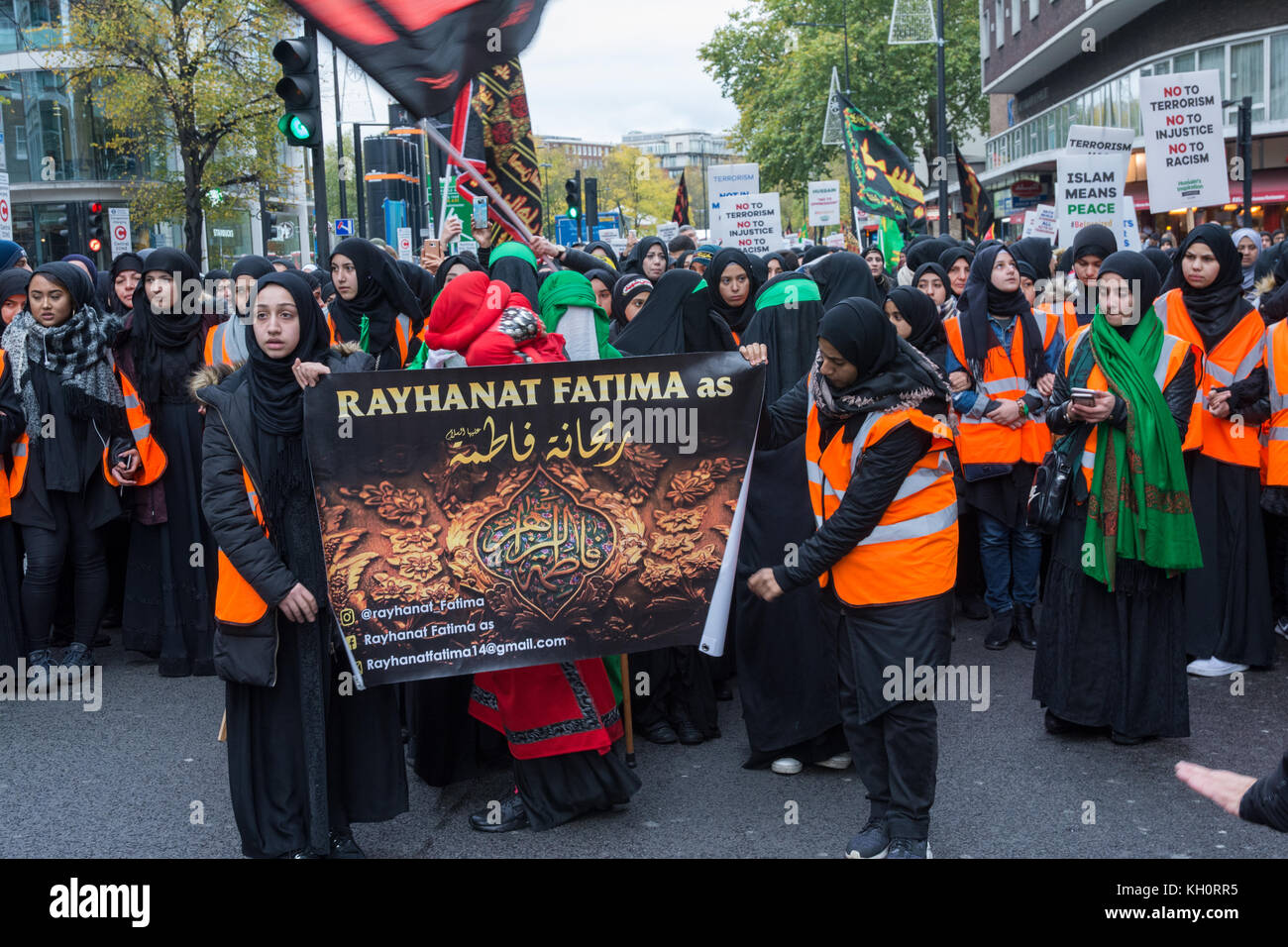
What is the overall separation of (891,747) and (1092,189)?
7710 mm

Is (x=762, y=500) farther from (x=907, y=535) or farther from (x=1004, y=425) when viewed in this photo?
(x=1004, y=425)

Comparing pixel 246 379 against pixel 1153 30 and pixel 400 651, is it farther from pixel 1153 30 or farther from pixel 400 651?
pixel 1153 30

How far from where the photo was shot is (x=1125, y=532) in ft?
18.0

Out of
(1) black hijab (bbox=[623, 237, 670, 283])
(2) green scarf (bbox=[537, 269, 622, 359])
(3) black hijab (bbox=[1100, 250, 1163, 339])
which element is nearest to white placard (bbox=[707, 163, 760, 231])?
(1) black hijab (bbox=[623, 237, 670, 283])

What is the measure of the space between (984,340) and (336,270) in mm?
3526

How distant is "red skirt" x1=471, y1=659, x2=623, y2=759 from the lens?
477cm

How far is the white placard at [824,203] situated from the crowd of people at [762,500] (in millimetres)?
17078

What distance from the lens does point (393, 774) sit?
462cm

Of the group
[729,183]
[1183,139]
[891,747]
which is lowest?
[891,747]

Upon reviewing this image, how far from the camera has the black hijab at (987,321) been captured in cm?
732

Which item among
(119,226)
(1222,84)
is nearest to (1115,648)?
(119,226)

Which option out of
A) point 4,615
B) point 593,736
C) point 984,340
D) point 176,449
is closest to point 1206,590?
point 984,340

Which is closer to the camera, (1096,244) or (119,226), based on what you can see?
(1096,244)

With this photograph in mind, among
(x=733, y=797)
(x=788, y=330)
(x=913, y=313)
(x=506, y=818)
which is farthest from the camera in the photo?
(x=913, y=313)
